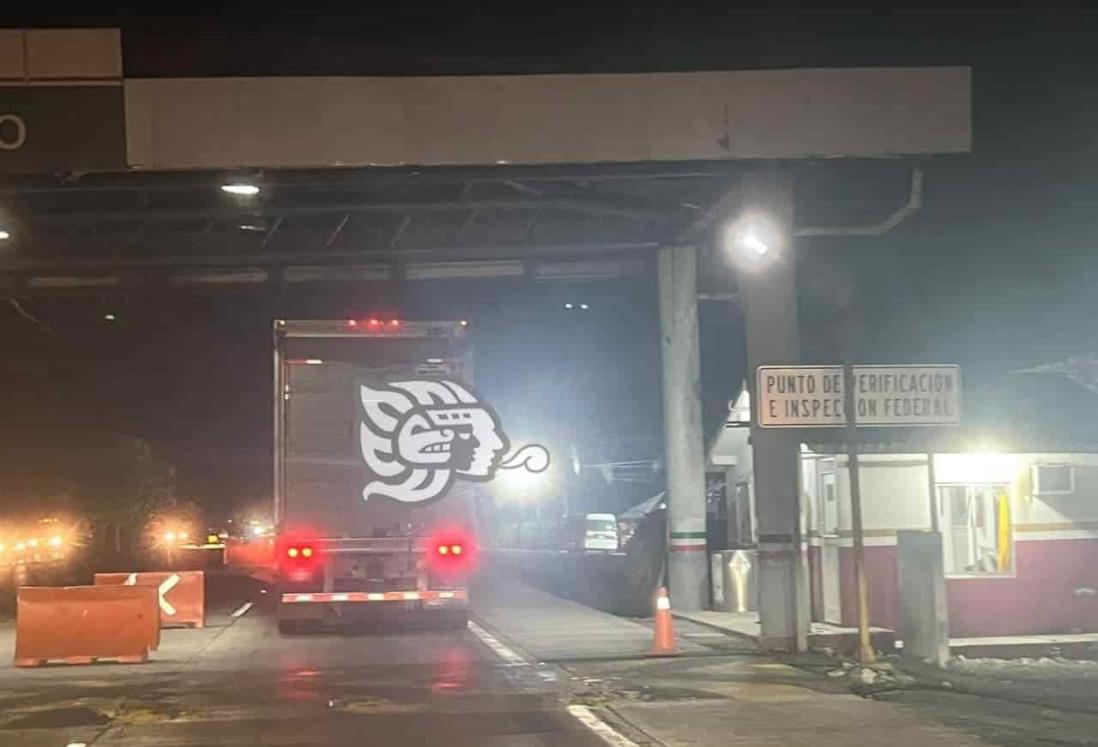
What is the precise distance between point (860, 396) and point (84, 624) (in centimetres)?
1008

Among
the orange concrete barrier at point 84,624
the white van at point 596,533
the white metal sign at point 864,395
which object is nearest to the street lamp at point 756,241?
the white metal sign at point 864,395

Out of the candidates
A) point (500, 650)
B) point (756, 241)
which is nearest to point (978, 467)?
point (756, 241)

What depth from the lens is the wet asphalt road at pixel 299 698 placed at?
37.1ft

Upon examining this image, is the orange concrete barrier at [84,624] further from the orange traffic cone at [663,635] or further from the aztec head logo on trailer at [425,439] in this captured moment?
the orange traffic cone at [663,635]

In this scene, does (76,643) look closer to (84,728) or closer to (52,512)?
(84,728)

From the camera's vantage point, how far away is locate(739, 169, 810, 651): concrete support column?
672 inches

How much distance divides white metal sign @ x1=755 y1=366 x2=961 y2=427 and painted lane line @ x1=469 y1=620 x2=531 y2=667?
13.9 ft

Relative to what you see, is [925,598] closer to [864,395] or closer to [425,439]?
[864,395]

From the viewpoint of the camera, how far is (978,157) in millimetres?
20516

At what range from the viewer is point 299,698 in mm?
13602

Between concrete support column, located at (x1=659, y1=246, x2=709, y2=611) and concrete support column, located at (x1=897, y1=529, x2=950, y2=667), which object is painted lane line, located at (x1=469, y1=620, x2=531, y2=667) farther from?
concrete support column, located at (x1=659, y1=246, x2=709, y2=611)

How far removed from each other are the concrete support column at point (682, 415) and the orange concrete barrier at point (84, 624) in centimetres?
1049

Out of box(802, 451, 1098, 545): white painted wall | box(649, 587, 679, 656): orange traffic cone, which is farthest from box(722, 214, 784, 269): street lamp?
box(649, 587, 679, 656): orange traffic cone

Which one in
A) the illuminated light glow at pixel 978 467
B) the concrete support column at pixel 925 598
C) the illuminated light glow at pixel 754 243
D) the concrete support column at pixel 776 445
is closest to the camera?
the concrete support column at pixel 925 598
